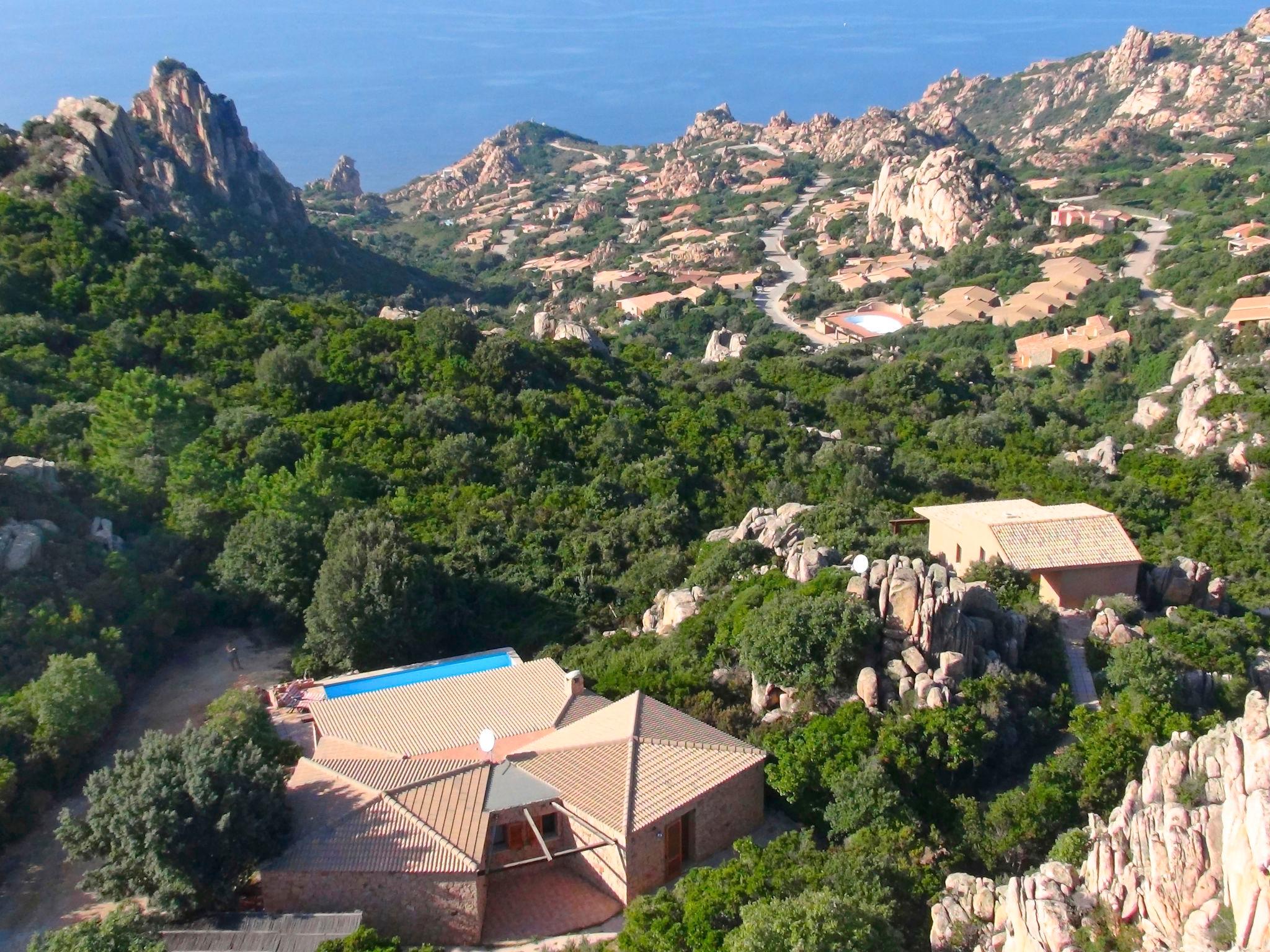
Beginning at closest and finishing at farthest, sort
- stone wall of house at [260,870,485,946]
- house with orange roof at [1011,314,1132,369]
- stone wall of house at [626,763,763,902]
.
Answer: stone wall of house at [260,870,485,946]
stone wall of house at [626,763,763,902]
house with orange roof at [1011,314,1132,369]

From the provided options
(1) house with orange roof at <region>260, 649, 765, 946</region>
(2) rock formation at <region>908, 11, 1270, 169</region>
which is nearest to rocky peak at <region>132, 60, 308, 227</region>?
(1) house with orange roof at <region>260, 649, 765, 946</region>

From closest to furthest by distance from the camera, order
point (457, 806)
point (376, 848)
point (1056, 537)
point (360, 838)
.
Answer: point (376, 848) → point (360, 838) → point (457, 806) → point (1056, 537)

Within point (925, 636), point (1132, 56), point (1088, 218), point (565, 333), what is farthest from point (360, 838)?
point (1132, 56)

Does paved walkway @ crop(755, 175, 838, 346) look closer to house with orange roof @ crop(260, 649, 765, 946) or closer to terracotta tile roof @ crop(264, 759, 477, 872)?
house with orange roof @ crop(260, 649, 765, 946)

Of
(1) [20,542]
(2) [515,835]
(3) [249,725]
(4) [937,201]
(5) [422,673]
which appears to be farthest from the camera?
(4) [937,201]

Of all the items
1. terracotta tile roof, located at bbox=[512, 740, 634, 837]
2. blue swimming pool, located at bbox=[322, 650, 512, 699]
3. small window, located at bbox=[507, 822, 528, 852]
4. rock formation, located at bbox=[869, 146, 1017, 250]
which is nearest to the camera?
terracotta tile roof, located at bbox=[512, 740, 634, 837]

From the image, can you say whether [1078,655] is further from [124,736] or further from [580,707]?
[124,736]

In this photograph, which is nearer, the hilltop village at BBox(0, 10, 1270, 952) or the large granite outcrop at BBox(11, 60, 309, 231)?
the hilltop village at BBox(0, 10, 1270, 952)
